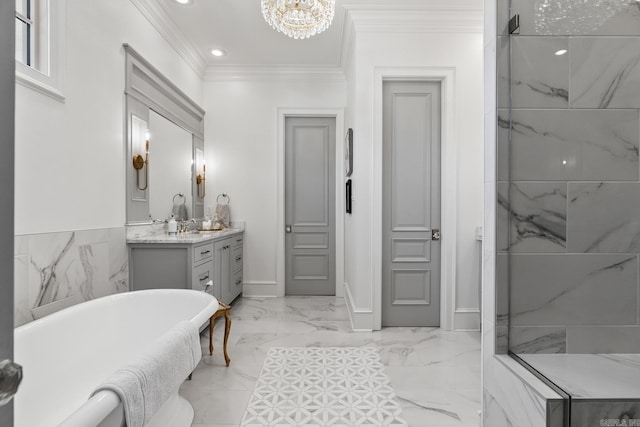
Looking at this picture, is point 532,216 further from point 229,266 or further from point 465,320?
point 229,266

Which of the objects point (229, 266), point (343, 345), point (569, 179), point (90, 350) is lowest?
point (343, 345)

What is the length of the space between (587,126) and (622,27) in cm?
32

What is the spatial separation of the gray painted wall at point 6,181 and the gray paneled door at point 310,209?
167 inches

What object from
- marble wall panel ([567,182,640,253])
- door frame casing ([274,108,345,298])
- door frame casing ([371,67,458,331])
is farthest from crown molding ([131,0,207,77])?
marble wall panel ([567,182,640,253])

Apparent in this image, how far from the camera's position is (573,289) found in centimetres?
116

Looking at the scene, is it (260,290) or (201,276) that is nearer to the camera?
(201,276)

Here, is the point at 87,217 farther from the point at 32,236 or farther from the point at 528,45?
the point at 528,45

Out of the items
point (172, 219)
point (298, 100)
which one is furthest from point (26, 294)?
point (298, 100)

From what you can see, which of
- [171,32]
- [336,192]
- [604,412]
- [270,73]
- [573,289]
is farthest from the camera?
[336,192]

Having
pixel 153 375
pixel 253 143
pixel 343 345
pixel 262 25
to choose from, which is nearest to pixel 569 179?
pixel 153 375

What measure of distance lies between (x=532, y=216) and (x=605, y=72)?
512 millimetres

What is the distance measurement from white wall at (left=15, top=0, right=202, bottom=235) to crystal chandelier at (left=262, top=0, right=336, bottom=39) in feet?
3.74

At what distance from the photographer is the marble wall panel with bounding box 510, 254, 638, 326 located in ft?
3.70

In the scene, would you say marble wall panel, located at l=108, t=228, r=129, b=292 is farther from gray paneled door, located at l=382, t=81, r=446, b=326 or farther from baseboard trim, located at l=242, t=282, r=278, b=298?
gray paneled door, located at l=382, t=81, r=446, b=326
